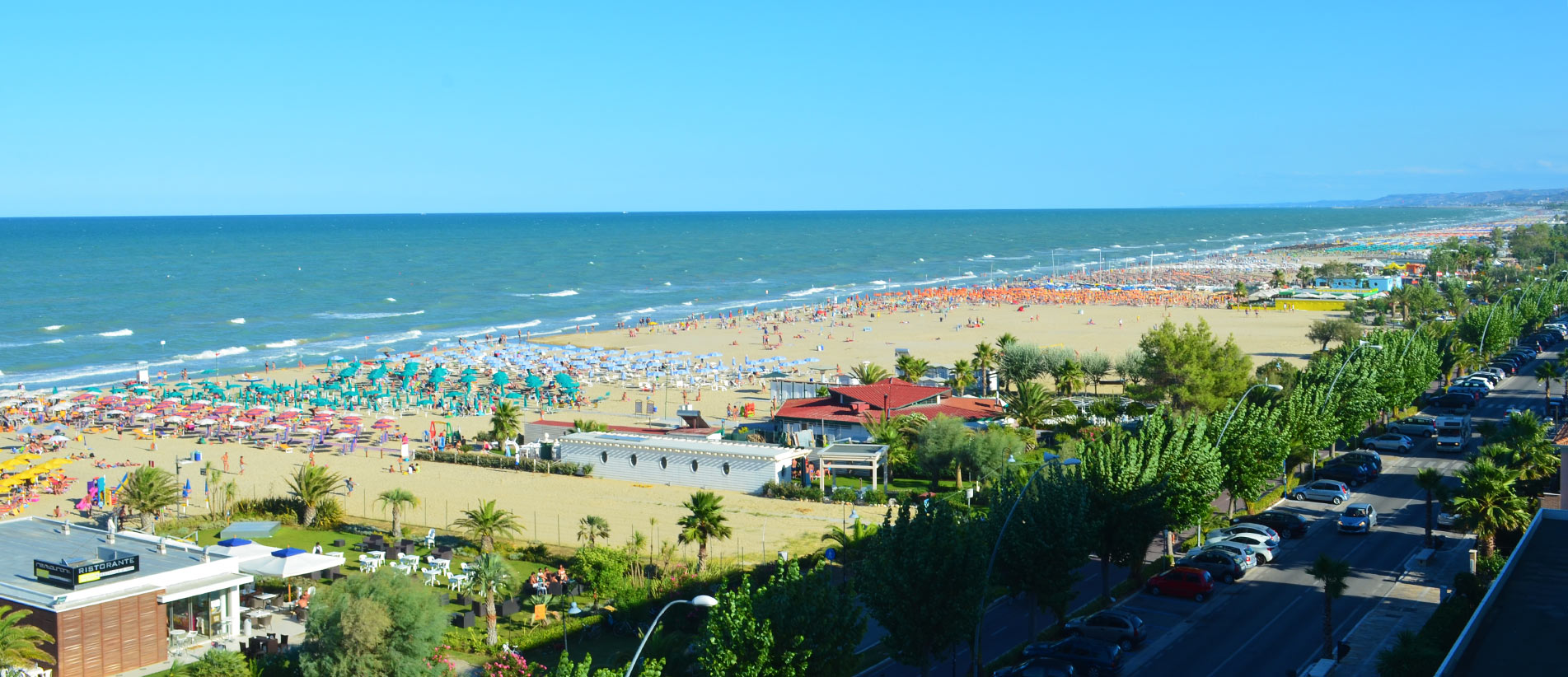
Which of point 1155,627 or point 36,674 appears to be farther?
point 1155,627

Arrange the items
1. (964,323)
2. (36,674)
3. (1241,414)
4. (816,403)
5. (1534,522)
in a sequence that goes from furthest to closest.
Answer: (964,323) → (816,403) → (1241,414) → (1534,522) → (36,674)

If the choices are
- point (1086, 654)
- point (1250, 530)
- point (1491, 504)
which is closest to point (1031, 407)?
point (1250, 530)

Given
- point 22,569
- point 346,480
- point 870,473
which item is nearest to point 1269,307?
point 870,473

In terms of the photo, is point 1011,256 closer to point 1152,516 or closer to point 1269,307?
point 1269,307

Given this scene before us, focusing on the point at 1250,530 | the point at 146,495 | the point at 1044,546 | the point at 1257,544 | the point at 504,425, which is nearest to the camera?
the point at 1044,546

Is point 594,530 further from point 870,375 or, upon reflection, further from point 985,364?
point 985,364

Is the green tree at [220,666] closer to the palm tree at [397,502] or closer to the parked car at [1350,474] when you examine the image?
the palm tree at [397,502]

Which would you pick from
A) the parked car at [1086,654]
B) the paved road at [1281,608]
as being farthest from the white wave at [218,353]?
the parked car at [1086,654]
